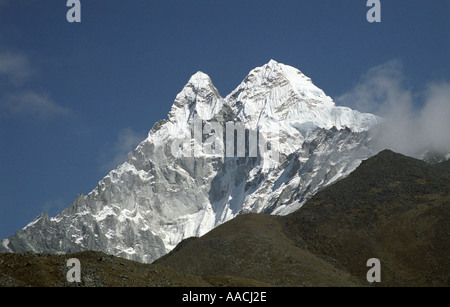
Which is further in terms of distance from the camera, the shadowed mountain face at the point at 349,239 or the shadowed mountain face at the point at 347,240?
the shadowed mountain face at the point at 349,239

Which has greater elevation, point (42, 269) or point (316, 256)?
point (316, 256)

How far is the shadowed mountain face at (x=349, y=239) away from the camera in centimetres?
10300

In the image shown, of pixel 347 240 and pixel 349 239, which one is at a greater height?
pixel 349 239

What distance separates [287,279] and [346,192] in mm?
39593

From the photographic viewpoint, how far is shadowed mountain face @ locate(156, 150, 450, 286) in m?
103

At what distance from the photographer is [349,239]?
116m

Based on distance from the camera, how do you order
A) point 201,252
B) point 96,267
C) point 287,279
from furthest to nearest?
point 201,252, point 287,279, point 96,267

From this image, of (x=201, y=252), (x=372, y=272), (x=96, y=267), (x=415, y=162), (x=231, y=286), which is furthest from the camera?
(x=415, y=162)

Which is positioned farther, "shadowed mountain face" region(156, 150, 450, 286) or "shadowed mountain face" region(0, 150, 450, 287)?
"shadowed mountain face" region(156, 150, 450, 286)

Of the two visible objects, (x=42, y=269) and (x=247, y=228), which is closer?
(x=42, y=269)

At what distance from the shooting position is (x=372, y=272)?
106 metres
